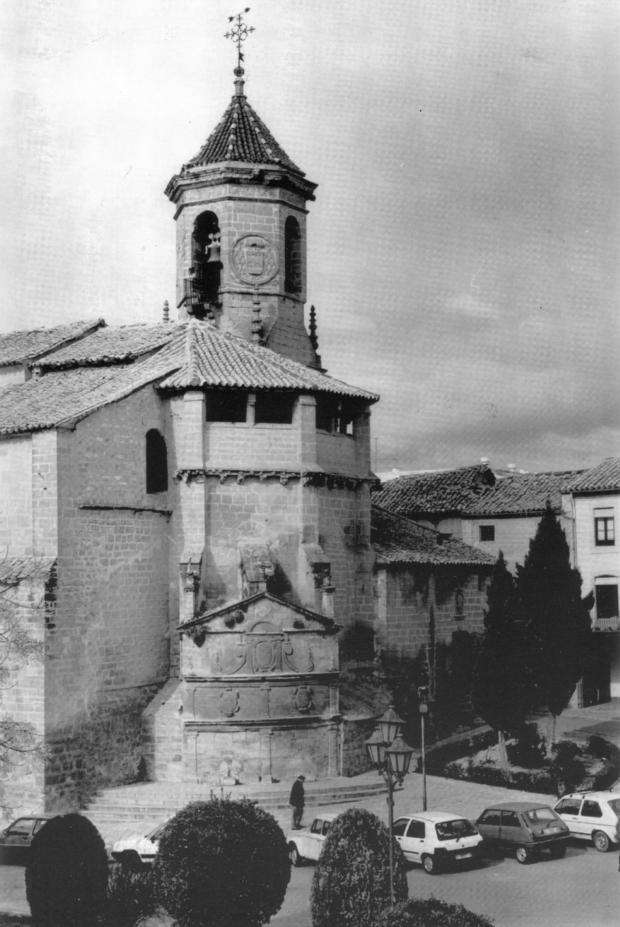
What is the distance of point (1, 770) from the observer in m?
23.5

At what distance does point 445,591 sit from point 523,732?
20.9 feet

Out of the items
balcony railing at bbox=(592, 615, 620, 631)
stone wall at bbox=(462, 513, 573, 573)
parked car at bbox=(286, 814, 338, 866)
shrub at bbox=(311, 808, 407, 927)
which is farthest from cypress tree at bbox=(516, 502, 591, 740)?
shrub at bbox=(311, 808, 407, 927)

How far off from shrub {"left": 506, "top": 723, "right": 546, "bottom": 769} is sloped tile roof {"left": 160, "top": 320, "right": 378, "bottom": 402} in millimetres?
9474

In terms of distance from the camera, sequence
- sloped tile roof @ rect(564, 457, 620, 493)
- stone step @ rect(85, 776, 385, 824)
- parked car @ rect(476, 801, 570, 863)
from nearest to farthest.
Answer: parked car @ rect(476, 801, 570, 863)
stone step @ rect(85, 776, 385, 824)
sloped tile roof @ rect(564, 457, 620, 493)

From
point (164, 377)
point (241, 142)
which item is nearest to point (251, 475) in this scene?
point (164, 377)

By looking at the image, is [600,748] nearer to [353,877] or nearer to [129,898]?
[353,877]

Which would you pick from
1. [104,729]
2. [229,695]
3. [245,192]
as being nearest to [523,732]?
[229,695]

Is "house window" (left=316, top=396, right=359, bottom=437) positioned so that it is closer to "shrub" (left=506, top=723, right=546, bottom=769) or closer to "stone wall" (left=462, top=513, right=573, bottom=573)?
"shrub" (left=506, top=723, right=546, bottom=769)

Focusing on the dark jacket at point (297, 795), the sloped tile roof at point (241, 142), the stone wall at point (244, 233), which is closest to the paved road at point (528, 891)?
the dark jacket at point (297, 795)

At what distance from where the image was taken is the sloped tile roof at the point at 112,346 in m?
31.8

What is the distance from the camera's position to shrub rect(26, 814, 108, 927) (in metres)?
17.7

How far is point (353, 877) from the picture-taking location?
58.3 feet

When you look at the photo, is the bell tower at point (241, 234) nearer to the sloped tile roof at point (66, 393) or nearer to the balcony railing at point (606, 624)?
the sloped tile roof at point (66, 393)

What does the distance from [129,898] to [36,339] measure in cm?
2038
